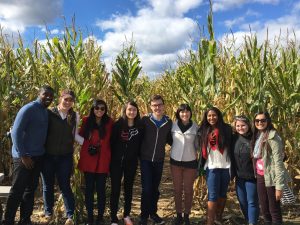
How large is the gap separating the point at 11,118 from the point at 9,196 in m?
2.06

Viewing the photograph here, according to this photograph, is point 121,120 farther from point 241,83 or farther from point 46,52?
point 46,52

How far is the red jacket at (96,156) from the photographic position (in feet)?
12.4

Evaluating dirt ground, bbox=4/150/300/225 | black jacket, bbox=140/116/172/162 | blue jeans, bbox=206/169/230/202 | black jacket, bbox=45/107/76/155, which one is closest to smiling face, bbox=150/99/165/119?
black jacket, bbox=140/116/172/162

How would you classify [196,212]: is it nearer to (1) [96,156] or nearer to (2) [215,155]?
(2) [215,155]

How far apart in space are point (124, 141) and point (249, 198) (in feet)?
4.87

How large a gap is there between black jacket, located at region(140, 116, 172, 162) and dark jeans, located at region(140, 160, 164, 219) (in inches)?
3.1

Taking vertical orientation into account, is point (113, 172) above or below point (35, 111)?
below

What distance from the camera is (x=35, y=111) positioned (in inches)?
138

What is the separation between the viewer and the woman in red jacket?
3.79 metres

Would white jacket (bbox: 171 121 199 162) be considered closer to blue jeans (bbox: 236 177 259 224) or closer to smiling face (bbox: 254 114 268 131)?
blue jeans (bbox: 236 177 259 224)

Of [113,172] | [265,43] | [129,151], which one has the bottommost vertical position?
[113,172]

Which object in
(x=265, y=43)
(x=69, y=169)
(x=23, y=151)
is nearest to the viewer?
(x=23, y=151)

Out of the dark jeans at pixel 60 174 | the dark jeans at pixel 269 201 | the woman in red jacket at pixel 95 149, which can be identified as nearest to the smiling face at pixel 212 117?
the dark jeans at pixel 269 201

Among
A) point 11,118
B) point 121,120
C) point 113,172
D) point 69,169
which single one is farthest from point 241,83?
point 11,118
